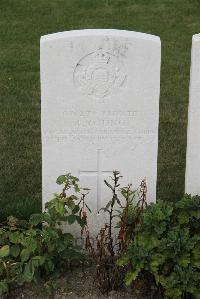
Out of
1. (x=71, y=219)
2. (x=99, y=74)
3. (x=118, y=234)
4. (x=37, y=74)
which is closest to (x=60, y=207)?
(x=71, y=219)

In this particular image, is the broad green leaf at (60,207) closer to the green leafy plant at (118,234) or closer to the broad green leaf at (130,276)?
the green leafy plant at (118,234)

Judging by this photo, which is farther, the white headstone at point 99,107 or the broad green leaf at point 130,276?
the white headstone at point 99,107

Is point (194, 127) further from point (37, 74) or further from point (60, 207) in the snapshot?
point (37, 74)

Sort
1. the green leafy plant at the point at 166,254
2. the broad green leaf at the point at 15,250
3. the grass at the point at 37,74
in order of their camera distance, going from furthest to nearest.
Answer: the grass at the point at 37,74
the broad green leaf at the point at 15,250
the green leafy plant at the point at 166,254

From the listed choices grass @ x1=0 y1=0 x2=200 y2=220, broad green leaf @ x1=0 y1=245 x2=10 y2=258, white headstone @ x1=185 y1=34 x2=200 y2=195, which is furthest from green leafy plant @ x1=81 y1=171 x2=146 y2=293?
grass @ x1=0 y1=0 x2=200 y2=220

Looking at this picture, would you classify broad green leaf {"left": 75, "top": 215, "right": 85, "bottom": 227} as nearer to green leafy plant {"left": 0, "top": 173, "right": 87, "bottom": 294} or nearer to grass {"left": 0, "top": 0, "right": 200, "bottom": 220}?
green leafy plant {"left": 0, "top": 173, "right": 87, "bottom": 294}

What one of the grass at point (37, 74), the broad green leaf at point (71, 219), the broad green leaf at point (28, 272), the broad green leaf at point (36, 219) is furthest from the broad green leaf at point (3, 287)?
the grass at point (37, 74)

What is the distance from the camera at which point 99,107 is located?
4.50m

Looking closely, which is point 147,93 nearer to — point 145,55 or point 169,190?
point 145,55

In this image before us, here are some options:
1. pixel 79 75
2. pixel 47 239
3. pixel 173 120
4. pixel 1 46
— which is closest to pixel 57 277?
pixel 47 239

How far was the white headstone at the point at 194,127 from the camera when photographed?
4.42m

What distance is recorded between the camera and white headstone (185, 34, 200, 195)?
4.42 m

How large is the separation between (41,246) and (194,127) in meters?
1.28

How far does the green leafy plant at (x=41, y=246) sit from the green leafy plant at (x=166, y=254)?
420 mm
